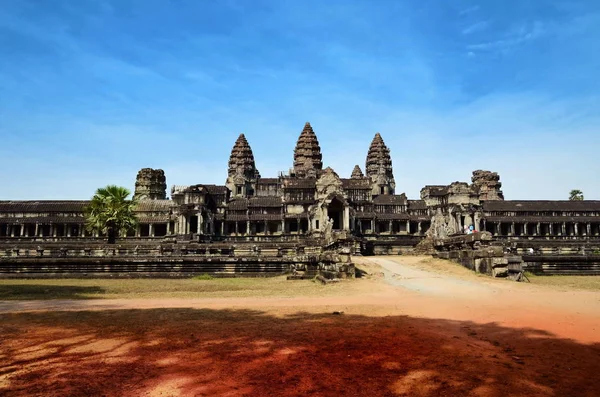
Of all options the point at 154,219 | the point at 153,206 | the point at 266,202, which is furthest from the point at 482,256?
the point at 153,206

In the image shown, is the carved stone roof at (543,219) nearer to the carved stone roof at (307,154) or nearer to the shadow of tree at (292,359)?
the carved stone roof at (307,154)

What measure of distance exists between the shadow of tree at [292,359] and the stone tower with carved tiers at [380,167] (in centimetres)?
7374

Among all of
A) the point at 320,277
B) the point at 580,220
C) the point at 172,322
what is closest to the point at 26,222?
the point at 320,277

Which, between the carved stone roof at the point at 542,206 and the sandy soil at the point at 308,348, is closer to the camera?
the sandy soil at the point at 308,348

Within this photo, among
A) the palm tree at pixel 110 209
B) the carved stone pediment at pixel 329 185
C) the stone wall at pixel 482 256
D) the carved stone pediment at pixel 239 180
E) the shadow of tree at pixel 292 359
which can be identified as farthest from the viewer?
the carved stone pediment at pixel 239 180

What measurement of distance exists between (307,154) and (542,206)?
132 ft

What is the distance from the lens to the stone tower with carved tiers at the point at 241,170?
75375 millimetres

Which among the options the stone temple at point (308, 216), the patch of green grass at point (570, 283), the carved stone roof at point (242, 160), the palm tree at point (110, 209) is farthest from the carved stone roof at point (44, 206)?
the patch of green grass at point (570, 283)

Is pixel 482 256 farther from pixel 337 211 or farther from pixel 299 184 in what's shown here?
pixel 299 184

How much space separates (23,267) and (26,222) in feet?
137

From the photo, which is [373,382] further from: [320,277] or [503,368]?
[320,277]

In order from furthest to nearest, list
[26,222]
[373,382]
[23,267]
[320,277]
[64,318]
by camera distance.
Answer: [26,222]
[23,267]
[320,277]
[64,318]
[373,382]

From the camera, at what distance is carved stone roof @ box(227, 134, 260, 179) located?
77081mm

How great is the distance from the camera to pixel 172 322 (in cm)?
802
